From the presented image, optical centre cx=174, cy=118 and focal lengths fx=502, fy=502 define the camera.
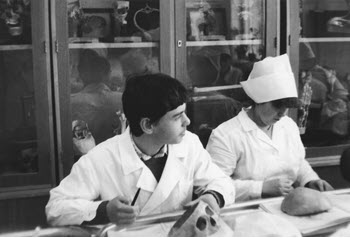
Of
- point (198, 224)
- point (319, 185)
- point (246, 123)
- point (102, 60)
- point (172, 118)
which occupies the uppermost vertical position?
point (102, 60)

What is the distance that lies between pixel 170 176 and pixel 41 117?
1.04m

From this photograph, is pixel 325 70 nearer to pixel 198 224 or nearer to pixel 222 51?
pixel 222 51

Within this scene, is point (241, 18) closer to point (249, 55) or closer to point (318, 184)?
point (249, 55)

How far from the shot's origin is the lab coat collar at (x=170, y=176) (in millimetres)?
1469

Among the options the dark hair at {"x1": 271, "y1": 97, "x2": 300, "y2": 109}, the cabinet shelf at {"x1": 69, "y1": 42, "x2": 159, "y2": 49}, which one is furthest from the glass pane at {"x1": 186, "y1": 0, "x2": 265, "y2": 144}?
the dark hair at {"x1": 271, "y1": 97, "x2": 300, "y2": 109}

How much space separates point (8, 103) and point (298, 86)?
60.7 inches

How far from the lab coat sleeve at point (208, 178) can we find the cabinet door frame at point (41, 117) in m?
0.95

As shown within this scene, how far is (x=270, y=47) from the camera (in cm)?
267

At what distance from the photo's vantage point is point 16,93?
236 centimetres

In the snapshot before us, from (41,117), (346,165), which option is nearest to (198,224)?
(346,165)

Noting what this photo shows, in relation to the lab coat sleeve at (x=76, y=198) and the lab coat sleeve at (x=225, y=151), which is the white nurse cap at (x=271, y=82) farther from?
the lab coat sleeve at (x=76, y=198)

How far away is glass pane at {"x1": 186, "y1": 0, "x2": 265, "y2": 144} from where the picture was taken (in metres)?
2.66

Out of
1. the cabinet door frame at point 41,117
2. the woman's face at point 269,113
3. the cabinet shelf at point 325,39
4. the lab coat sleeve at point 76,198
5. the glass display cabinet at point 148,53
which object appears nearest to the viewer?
the lab coat sleeve at point 76,198

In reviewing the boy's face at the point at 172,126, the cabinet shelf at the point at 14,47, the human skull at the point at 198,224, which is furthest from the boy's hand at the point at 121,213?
the cabinet shelf at the point at 14,47
